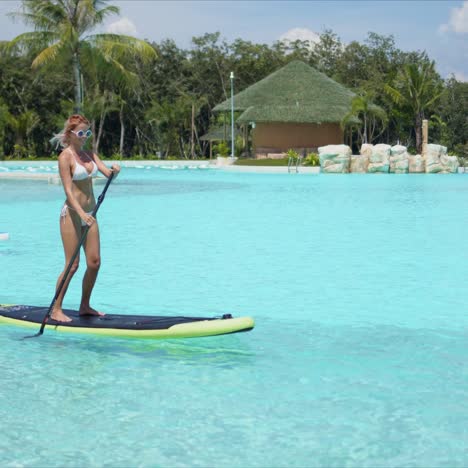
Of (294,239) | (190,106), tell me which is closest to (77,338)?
(294,239)

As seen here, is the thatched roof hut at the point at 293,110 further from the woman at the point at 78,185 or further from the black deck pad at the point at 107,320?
the woman at the point at 78,185

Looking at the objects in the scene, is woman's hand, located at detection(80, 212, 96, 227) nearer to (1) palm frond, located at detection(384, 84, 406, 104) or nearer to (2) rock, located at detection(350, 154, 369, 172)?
(2) rock, located at detection(350, 154, 369, 172)

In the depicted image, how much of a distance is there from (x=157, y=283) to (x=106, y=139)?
131ft

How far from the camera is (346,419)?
14.3 ft

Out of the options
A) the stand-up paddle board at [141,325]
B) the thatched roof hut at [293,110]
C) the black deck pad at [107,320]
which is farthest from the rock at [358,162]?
the stand-up paddle board at [141,325]

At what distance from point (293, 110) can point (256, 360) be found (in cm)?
3489

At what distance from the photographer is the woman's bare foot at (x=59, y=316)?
19.3 ft

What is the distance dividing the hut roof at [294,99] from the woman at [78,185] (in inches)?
1323

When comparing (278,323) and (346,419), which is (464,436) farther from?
(278,323)

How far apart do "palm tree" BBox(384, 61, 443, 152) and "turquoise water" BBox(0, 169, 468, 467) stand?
27052 millimetres

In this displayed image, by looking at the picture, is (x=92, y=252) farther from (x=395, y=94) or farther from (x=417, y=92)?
(x=395, y=94)

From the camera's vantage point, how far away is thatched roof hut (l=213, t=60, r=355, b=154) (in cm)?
3925

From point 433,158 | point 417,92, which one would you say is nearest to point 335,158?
point 433,158

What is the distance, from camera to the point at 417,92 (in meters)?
38.8
